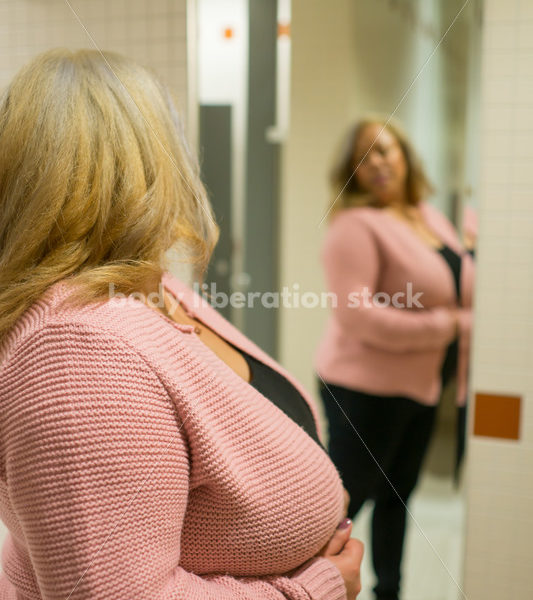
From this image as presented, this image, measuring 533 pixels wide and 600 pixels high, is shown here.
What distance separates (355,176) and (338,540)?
785mm

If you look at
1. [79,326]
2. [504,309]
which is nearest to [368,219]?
[504,309]

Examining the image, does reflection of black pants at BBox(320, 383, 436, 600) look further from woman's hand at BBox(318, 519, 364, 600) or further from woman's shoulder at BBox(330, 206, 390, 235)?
woman's hand at BBox(318, 519, 364, 600)

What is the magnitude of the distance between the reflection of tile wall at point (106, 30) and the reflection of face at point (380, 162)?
0.41 metres

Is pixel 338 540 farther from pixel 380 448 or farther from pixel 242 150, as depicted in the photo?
pixel 242 150

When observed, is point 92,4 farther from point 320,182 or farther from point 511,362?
point 511,362

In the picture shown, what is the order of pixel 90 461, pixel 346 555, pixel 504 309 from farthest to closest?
pixel 504 309 → pixel 346 555 → pixel 90 461

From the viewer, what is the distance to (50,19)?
1357 mm

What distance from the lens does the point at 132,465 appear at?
0.57 m

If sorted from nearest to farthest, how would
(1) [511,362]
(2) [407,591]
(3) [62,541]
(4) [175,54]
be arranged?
(3) [62,541] < (1) [511,362] < (4) [175,54] < (2) [407,591]

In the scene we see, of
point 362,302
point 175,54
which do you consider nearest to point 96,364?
point 362,302

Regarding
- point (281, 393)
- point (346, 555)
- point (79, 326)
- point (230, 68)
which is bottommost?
point (346, 555)

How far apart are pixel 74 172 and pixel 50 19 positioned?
3.09 ft

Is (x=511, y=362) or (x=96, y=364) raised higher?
(x=96, y=364)

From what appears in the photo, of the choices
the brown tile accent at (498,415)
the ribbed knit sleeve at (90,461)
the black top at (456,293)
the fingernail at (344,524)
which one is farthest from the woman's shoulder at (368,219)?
the ribbed knit sleeve at (90,461)
